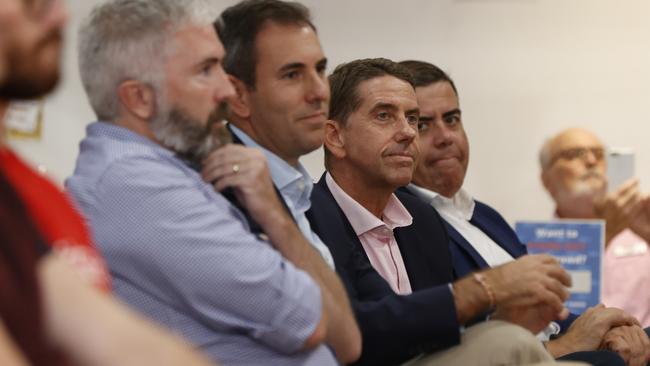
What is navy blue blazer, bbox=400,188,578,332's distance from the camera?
9.59 feet

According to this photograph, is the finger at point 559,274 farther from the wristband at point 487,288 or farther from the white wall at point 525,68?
the white wall at point 525,68

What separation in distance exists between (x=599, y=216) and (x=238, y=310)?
2690mm

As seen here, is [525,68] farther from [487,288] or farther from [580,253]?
[487,288]

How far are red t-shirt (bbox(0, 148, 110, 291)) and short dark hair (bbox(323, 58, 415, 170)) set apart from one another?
1.68m

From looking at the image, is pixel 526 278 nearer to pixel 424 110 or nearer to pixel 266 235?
pixel 266 235

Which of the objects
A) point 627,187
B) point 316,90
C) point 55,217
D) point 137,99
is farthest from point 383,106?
point 55,217

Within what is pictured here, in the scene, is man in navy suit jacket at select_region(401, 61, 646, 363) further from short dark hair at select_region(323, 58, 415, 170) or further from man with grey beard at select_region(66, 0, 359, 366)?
man with grey beard at select_region(66, 0, 359, 366)

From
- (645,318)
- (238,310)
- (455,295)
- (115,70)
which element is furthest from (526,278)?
(645,318)

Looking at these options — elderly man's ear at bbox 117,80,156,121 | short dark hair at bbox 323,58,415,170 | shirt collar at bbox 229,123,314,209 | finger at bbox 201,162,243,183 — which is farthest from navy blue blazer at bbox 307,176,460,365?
elderly man's ear at bbox 117,80,156,121

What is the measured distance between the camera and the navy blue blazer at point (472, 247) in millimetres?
2922

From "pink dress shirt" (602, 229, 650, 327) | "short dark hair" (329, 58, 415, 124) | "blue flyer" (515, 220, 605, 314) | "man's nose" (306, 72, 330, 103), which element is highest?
"man's nose" (306, 72, 330, 103)

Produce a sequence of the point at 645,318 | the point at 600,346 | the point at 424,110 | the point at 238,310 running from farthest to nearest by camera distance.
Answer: the point at 645,318
the point at 424,110
the point at 600,346
the point at 238,310

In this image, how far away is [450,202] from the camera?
324 cm

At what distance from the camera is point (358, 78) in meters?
2.93
